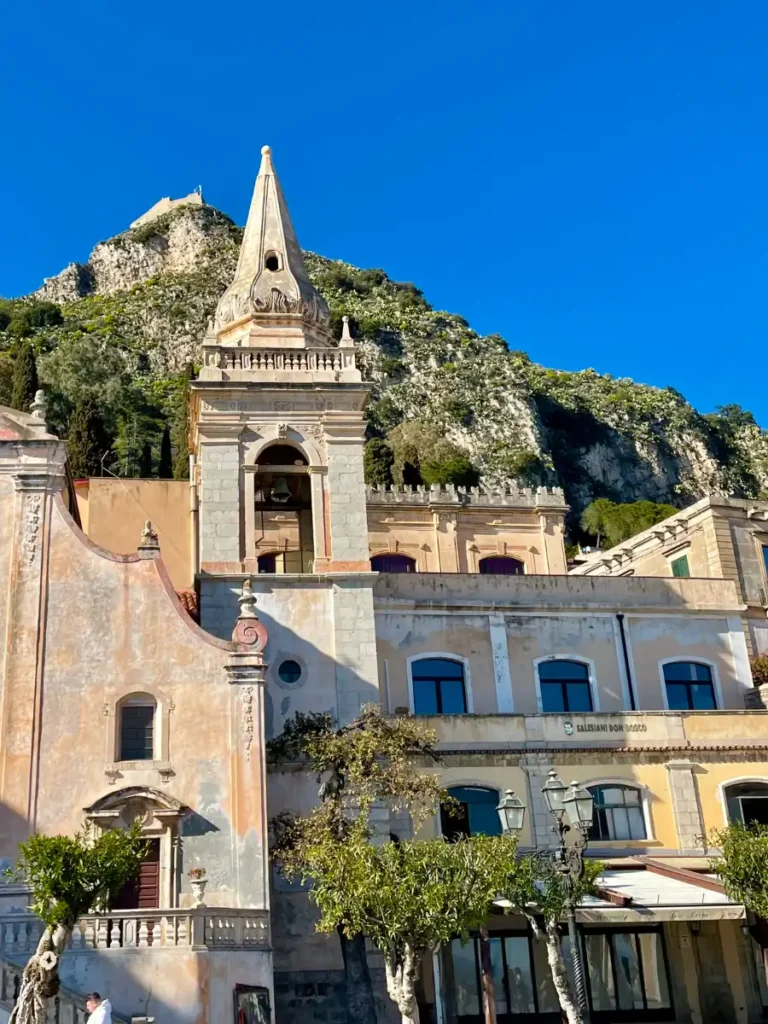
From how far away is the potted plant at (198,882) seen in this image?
24.6 meters

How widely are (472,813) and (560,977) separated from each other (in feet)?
33.8

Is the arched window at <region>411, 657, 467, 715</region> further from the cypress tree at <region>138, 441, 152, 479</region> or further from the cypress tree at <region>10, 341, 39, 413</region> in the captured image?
the cypress tree at <region>10, 341, 39, 413</region>

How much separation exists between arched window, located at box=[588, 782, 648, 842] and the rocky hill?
6692cm

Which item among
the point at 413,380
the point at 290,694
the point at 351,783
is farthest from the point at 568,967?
the point at 413,380

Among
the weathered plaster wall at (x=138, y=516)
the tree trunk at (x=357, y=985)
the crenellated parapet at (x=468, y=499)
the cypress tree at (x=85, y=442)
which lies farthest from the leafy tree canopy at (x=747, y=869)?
the cypress tree at (x=85, y=442)

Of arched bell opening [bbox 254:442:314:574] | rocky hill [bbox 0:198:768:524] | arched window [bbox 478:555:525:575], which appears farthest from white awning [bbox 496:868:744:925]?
rocky hill [bbox 0:198:768:524]

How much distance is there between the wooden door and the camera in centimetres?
2722

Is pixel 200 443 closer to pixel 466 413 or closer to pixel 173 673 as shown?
pixel 173 673

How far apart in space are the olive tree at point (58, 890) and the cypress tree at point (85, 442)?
152 ft

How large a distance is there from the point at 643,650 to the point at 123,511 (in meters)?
18.7

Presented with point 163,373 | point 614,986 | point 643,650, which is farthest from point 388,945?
point 163,373

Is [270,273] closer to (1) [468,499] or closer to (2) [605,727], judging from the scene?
(2) [605,727]

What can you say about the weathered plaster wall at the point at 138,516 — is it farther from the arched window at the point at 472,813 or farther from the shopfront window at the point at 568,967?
the shopfront window at the point at 568,967

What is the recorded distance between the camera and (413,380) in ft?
423
